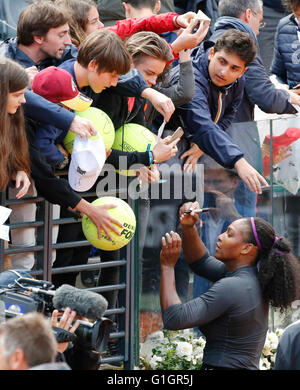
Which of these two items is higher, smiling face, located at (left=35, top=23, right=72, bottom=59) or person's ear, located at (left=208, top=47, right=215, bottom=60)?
person's ear, located at (left=208, top=47, right=215, bottom=60)

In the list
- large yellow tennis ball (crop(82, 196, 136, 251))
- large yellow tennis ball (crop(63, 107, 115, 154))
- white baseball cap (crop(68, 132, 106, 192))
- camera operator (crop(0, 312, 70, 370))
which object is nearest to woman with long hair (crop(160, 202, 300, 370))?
large yellow tennis ball (crop(82, 196, 136, 251))

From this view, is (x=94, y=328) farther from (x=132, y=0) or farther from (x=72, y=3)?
(x=132, y=0)

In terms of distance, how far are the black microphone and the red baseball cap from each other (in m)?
1.43

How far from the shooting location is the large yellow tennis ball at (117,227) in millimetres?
5602

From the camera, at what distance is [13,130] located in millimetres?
5070

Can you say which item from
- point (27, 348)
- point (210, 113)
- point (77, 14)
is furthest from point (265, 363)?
point (27, 348)

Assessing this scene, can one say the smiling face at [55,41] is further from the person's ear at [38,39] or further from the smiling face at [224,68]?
the smiling face at [224,68]

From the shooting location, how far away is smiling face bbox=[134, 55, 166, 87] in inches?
236

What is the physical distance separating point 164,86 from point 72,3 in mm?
889

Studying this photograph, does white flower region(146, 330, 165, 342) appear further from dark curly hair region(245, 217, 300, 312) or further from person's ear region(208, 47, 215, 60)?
person's ear region(208, 47, 215, 60)

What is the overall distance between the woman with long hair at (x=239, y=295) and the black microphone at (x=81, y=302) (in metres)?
1.04

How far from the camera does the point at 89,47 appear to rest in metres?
5.47

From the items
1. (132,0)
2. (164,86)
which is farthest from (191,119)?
(132,0)

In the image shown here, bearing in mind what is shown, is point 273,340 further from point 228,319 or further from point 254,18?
point 254,18
